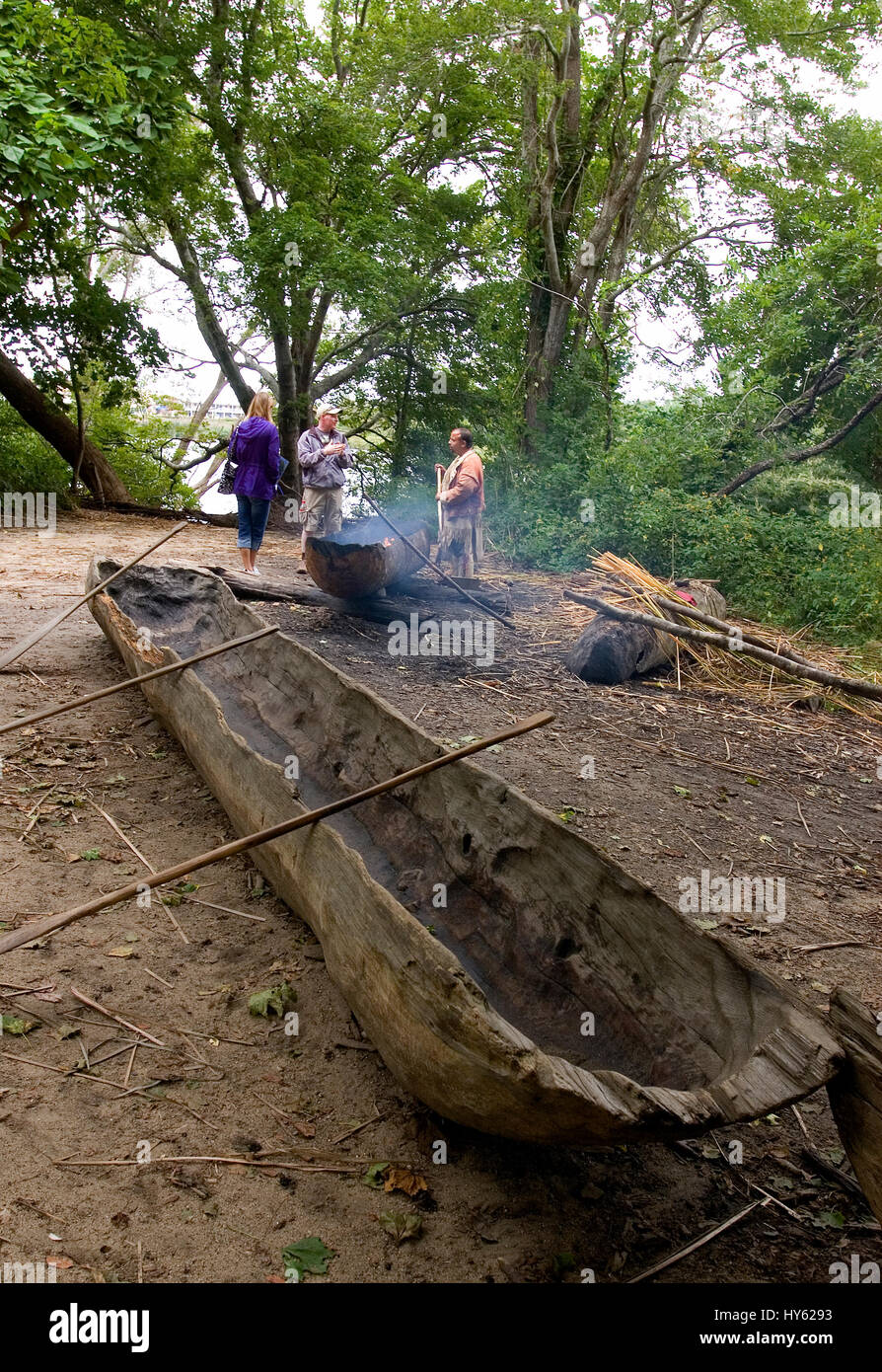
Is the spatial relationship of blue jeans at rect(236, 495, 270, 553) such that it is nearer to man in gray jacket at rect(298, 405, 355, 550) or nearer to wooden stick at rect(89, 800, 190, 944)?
man in gray jacket at rect(298, 405, 355, 550)

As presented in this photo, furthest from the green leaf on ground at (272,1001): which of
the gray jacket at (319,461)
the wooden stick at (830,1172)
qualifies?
the gray jacket at (319,461)

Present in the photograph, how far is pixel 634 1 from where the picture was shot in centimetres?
1257

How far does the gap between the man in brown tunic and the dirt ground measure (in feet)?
16.1

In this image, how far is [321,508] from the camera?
9.67 metres

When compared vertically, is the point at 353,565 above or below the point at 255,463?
below

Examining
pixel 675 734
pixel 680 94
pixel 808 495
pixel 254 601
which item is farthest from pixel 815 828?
pixel 680 94

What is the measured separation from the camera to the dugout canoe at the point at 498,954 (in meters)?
1.99
